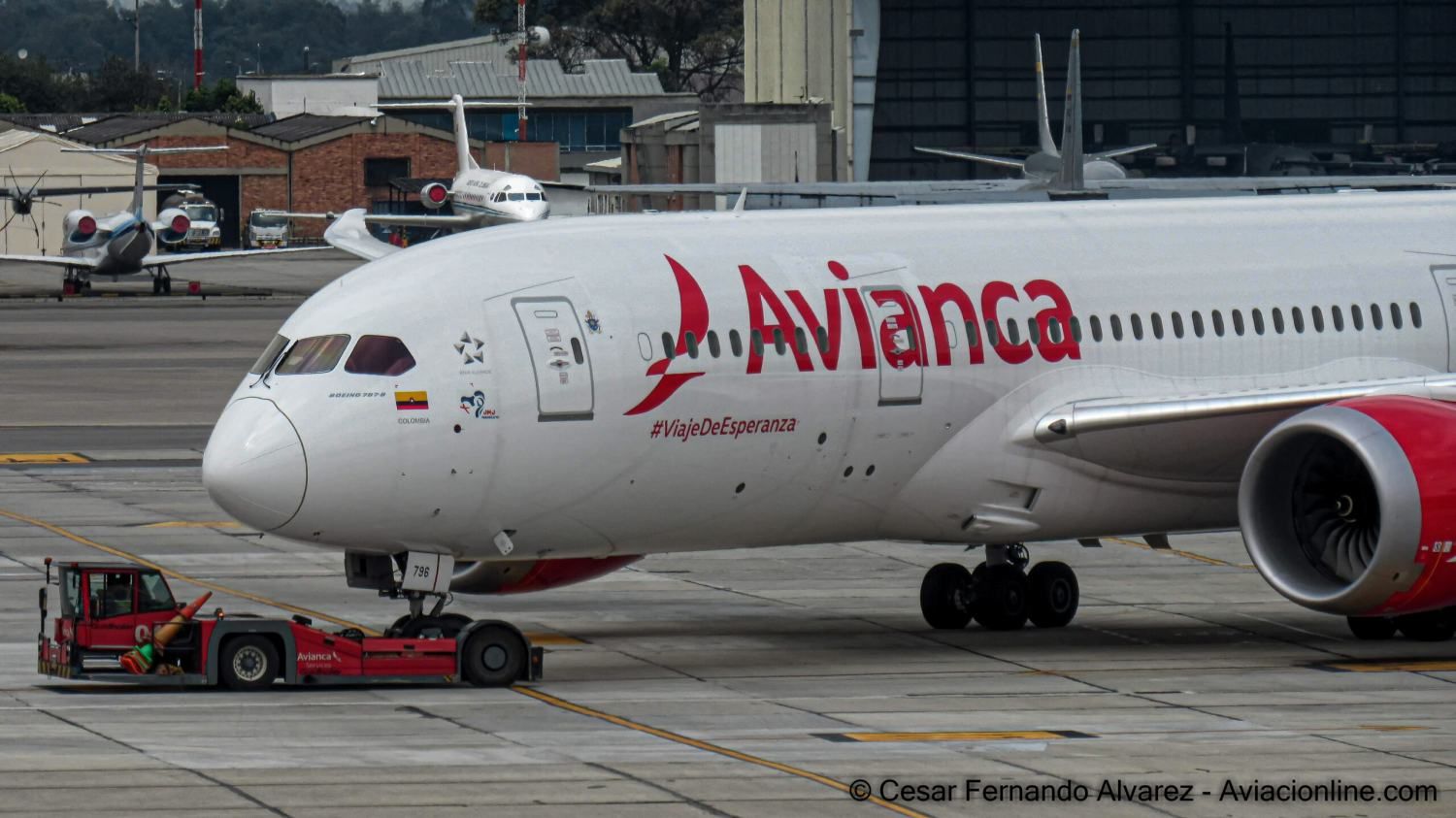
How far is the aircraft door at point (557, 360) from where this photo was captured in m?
21.2

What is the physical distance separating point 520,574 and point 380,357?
11.7 ft

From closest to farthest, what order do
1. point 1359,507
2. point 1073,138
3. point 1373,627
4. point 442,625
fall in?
point 442,625, point 1359,507, point 1373,627, point 1073,138

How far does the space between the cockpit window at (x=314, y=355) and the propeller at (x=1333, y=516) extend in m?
9.03

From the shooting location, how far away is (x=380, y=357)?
2091 cm

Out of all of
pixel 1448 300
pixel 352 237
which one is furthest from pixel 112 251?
pixel 1448 300

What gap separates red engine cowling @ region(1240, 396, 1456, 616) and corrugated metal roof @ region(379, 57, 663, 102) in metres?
151

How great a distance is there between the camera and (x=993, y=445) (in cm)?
2334

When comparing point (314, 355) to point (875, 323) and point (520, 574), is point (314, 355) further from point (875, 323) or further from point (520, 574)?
point (875, 323)

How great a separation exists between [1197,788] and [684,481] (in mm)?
6833

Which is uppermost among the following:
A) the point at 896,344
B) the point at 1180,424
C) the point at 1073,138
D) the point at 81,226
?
the point at 81,226

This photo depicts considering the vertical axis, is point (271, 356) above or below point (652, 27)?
below

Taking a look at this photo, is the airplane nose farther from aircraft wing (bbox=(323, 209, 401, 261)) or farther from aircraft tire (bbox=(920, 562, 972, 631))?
aircraft wing (bbox=(323, 209, 401, 261))

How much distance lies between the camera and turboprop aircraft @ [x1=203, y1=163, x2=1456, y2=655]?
68.7 ft

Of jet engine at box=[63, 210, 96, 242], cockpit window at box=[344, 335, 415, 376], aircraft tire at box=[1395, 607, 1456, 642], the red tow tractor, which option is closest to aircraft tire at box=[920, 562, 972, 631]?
aircraft tire at box=[1395, 607, 1456, 642]
